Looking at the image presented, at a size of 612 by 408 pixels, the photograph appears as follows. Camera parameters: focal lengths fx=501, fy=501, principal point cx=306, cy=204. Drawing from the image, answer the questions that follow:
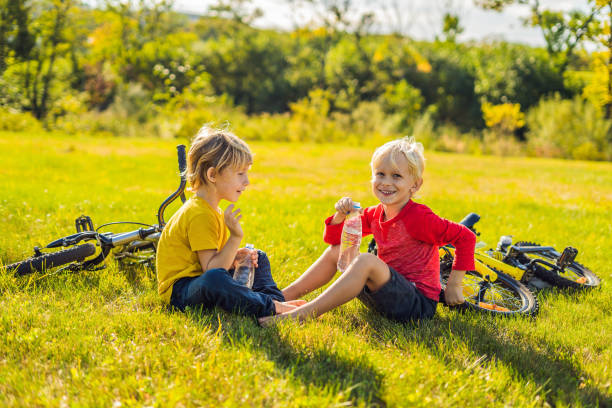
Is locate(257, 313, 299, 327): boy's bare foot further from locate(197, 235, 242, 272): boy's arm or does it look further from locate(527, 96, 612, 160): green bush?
locate(527, 96, 612, 160): green bush

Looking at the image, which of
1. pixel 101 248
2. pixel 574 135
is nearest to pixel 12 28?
pixel 101 248

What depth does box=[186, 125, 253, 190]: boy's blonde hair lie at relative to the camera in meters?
3.54

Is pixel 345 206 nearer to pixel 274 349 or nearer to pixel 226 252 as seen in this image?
pixel 226 252

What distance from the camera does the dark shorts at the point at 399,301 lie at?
3.50m

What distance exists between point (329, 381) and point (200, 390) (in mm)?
670

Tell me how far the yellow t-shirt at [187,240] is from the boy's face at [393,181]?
118 centimetres

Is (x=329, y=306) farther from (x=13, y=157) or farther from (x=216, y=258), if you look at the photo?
(x=13, y=157)

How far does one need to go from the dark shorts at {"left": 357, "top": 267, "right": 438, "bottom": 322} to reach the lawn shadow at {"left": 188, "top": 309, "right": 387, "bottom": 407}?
0.65 meters

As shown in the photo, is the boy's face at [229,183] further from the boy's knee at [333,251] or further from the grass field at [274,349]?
Answer: the boy's knee at [333,251]

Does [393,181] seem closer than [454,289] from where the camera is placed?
Yes

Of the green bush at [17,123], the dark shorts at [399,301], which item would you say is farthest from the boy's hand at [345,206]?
the green bush at [17,123]

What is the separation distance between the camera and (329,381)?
2658 millimetres

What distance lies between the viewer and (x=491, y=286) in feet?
A: 14.5

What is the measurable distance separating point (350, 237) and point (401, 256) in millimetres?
420
